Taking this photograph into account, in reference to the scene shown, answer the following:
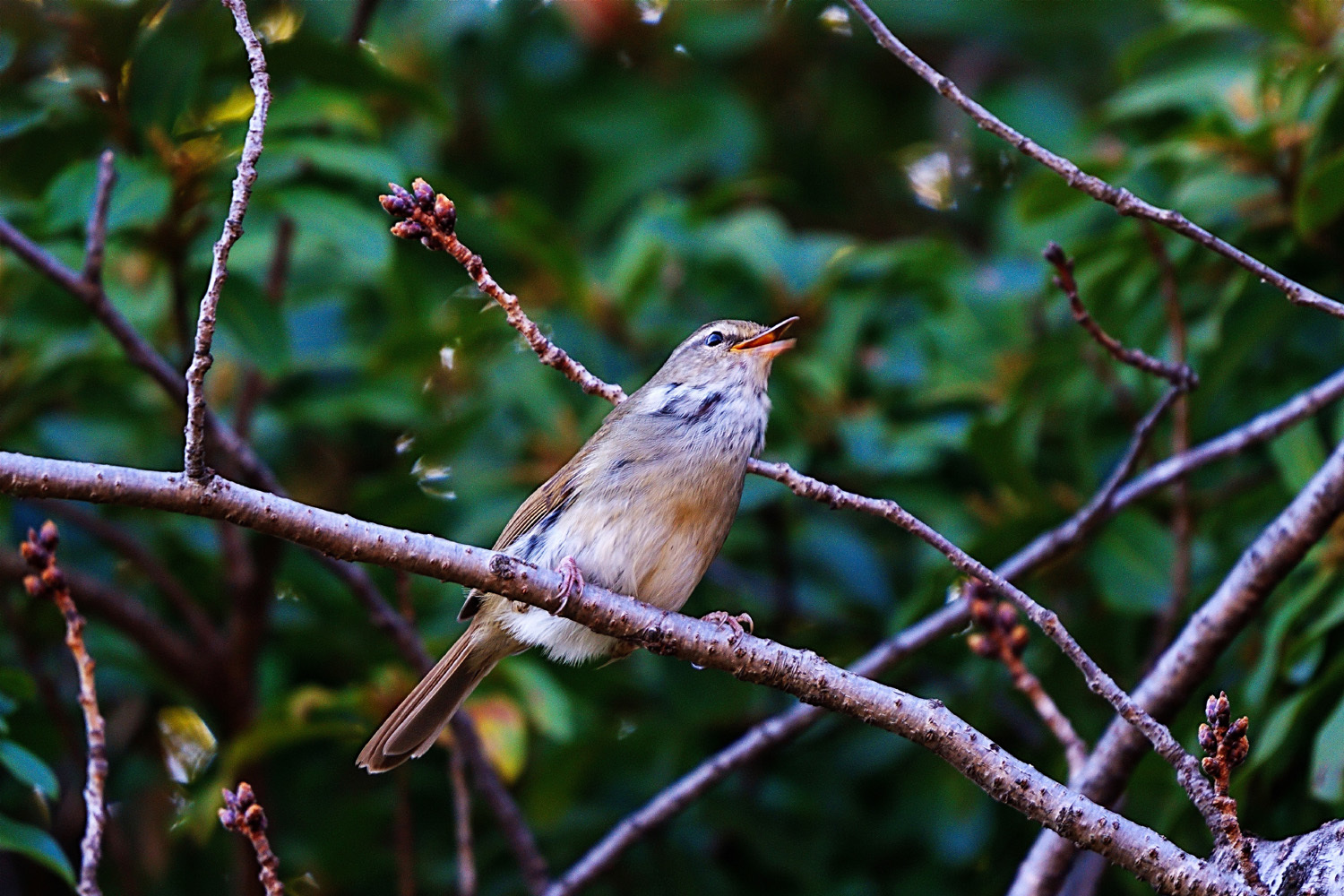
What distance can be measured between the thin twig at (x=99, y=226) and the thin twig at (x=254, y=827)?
1.66 m

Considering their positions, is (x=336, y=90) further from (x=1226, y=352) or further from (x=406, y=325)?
(x=1226, y=352)

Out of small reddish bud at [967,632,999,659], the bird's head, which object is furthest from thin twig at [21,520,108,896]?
small reddish bud at [967,632,999,659]

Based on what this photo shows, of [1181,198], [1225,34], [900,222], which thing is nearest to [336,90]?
[1181,198]

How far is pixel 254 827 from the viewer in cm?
302

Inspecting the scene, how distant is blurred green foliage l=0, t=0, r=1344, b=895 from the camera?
4.72m

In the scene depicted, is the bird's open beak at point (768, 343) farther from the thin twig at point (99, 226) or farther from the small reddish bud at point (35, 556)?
the small reddish bud at point (35, 556)

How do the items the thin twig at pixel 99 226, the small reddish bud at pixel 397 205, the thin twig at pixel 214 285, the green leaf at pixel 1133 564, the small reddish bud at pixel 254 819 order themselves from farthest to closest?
the green leaf at pixel 1133 564 → the thin twig at pixel 99 226 → the small reddish bud at pixel 254 819 → the small reddish bud at pixel 397 205 → the thin twig at pixel 214 285

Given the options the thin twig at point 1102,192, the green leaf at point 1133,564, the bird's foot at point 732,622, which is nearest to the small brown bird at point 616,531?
the bird's foot at point 732,622

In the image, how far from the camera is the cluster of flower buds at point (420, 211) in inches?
114

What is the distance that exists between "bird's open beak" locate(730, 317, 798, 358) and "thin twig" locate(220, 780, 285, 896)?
227 cm

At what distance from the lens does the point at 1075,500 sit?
5.18 m

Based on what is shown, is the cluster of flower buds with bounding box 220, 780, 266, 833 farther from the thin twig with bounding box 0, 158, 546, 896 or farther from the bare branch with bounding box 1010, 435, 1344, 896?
the bare branch with bounding box 1010, 435, 1344, 896

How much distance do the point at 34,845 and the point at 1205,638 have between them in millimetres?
2969

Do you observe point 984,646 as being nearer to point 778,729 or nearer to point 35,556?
point 778,729
